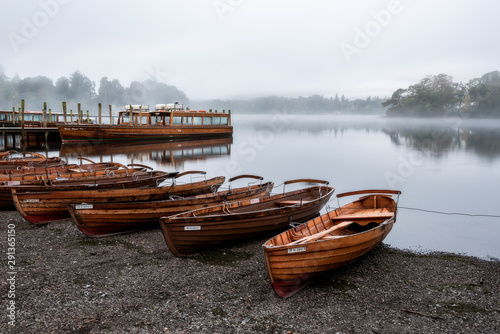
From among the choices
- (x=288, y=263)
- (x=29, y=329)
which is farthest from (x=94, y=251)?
(x=288, y=263)

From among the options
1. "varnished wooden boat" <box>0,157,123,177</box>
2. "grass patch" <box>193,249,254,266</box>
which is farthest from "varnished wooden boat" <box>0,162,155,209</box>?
"grass patch" <box>193,249,254,266</box>

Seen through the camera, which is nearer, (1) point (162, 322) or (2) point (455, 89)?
(1) point (162, 322)

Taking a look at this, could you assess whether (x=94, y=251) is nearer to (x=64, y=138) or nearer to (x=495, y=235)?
(x=495, y=235)

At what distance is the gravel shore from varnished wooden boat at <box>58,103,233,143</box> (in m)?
32.5

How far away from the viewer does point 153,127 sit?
42344 mm

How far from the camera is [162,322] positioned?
20.4 ft

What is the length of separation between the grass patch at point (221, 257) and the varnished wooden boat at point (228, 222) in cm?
21

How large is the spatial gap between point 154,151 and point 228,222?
30923 mm

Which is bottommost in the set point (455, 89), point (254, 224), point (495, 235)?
point (495, 235)

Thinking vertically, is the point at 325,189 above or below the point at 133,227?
above

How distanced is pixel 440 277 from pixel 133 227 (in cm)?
804

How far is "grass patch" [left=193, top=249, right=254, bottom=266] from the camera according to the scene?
29.1 feet

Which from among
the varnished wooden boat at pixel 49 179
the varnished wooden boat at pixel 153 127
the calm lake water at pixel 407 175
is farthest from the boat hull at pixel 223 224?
the varnished wooden boat at pixel 153 127

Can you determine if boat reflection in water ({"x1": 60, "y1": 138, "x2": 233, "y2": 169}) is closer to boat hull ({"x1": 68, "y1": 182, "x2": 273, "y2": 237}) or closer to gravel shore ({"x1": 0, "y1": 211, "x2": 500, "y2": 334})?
boat hull ({"x1": 68, "y1": 182, "x2": 273, "y2": 237})
